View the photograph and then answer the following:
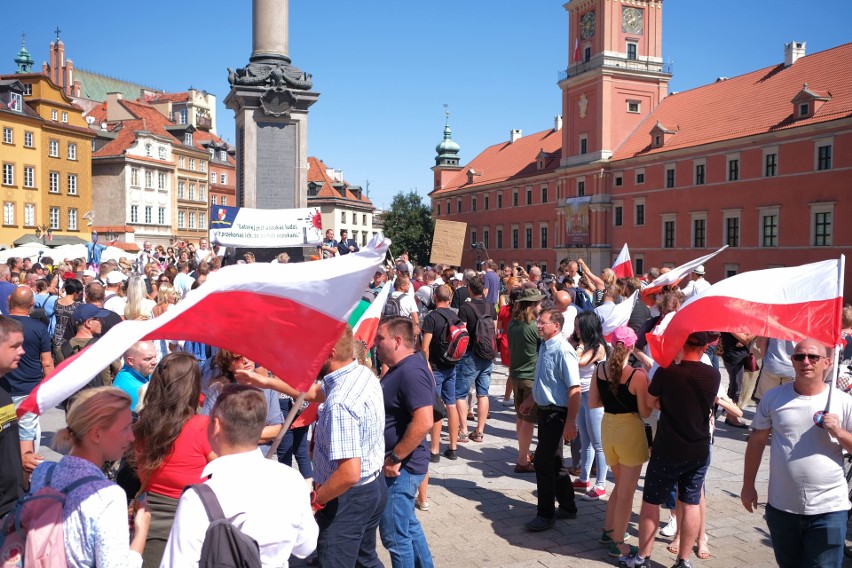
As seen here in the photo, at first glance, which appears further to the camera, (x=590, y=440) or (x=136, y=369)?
(x=590, y=440)

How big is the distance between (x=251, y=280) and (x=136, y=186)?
65.1 m

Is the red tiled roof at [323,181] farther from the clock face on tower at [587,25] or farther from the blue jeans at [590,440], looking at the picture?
the blue jeans at [590,440]

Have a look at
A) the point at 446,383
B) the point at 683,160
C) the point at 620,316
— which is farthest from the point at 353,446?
the point at 683,160

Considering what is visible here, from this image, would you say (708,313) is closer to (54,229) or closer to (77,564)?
(77,564)

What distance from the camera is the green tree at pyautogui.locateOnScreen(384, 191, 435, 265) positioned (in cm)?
8481

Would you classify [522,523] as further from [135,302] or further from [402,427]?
[135,302]

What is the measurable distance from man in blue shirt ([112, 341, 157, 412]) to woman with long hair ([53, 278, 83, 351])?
4270 millimetres

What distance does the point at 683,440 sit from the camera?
17.8 feet

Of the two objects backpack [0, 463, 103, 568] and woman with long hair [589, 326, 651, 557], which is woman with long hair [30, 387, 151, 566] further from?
woman with long hair [589, 326, 651, 557]

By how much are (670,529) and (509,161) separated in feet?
243

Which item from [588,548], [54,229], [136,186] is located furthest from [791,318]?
[136,186]

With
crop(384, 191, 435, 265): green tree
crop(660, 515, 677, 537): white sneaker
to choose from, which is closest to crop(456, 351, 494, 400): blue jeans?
crop(660, 515, 677, 537): white sneaker

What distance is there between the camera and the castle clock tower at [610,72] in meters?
58.0

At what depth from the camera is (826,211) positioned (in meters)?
40.0
